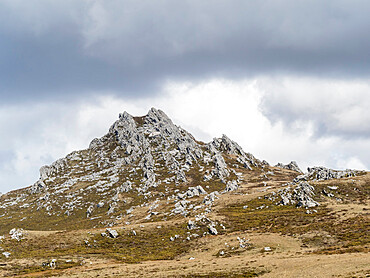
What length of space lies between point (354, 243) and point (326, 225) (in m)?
23.0

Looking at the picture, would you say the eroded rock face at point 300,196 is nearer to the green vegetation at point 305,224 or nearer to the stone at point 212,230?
the green vegetation at point 305,224

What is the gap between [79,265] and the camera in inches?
2889

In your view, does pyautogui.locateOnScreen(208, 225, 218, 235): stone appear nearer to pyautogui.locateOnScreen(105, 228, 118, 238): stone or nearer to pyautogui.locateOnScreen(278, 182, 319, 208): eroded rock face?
pyautogui.locateOnScreen(105, 228, 118, 238): stone

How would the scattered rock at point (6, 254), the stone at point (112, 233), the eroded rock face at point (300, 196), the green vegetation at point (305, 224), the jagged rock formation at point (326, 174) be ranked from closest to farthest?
the green vegetation at point (305, 224) → the scattered rock at point (6, 254) → the stone at point (112, 233) → the eroded rock face at point (300, 196) → the jagged rock formation at point (326, 174)

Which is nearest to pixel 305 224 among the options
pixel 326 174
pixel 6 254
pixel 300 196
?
pixel 300 196

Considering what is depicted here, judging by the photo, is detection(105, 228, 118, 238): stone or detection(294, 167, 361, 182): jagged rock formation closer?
detection(105, 228, 118, 238): stone

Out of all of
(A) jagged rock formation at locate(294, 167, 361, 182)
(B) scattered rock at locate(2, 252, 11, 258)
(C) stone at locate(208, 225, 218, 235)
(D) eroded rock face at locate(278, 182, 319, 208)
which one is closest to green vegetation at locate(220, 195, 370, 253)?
(D) eroded rock face at locate(278, 182, 319, 208)

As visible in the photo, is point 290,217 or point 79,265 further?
point 290,217

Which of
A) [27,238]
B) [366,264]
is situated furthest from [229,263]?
[27,238]

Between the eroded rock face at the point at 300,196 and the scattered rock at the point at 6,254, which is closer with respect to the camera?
the scattered rock at the point at 6,254

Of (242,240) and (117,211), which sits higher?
(117,211)

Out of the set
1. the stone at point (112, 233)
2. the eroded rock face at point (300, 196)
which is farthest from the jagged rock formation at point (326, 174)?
the stone at point (112, 233)

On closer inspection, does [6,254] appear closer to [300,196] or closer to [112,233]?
[112,233]

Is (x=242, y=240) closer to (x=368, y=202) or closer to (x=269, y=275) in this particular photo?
(x=269, y=275)
